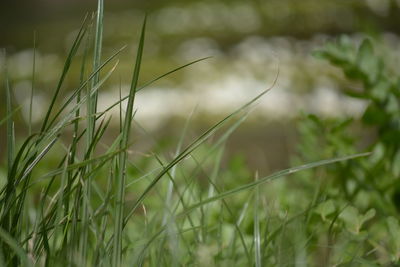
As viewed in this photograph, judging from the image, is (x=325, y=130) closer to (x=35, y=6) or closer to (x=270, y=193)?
(x=270, y=193)

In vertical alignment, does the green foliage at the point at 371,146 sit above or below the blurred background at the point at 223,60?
above

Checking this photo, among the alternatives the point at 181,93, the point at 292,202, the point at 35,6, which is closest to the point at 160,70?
the point at 181,93

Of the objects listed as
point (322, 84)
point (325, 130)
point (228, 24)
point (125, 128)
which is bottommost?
point (322, 84)

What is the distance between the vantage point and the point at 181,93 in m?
4.04

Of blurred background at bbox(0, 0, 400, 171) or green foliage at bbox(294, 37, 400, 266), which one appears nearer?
green foliage at bbox(294, 37, 400, 266)

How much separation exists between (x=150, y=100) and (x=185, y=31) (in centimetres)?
79

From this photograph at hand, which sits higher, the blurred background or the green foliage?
the green foliage

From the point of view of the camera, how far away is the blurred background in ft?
12.7

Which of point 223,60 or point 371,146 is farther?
point 223,60

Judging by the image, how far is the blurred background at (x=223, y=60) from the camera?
386 cm

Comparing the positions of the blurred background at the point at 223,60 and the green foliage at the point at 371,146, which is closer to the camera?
the green foliage at the point at 371,146

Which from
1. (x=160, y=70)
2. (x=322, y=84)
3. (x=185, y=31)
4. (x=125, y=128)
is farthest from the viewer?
(x=185, y=31)

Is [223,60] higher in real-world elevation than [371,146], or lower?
lower

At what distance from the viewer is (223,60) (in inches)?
168
